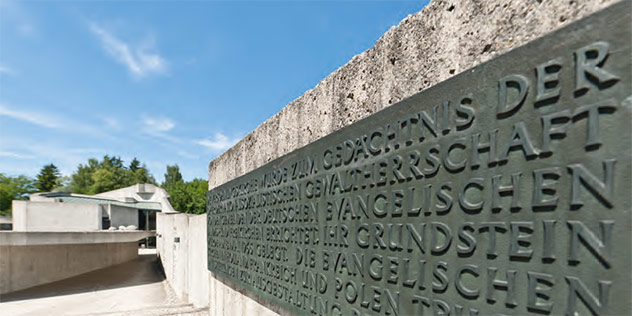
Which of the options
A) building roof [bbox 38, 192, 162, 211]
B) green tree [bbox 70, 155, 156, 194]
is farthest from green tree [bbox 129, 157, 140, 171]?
building roof [bbox 38, 192, 162, 211]

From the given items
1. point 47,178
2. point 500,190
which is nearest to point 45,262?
point 500,190

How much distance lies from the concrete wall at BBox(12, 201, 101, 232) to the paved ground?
5.33 meters

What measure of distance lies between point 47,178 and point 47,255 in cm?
4940

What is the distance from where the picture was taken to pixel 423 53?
171 cm

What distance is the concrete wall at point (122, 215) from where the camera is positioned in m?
22.9

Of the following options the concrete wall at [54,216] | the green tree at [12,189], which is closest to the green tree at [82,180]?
the green tree at [12,189]

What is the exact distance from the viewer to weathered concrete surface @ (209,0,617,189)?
1.26 metres

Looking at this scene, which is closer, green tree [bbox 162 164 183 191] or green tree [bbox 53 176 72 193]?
green tree [bbox 53 176 72 193]

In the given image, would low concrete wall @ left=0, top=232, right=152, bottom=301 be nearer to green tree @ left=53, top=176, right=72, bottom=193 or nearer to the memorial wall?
the memorial wall

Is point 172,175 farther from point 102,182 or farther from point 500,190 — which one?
point 500,190

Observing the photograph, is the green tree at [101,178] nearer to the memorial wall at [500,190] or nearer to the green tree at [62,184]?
the green tree at [62,184]

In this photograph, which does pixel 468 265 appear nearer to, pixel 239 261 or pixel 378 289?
pixel 378 289

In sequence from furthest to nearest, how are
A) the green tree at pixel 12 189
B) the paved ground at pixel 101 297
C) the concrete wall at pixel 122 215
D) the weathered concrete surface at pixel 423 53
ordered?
1. the green tree at pixel 12 189
2. the concrete wall at pixel 122 215
3. the paved ground at pixel 101 297
4. the weathered concrete surface at pixel 423 53

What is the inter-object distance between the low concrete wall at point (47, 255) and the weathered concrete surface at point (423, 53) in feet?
46.5
